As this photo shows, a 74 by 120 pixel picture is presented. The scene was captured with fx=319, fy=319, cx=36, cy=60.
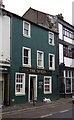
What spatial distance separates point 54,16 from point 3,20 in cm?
1208

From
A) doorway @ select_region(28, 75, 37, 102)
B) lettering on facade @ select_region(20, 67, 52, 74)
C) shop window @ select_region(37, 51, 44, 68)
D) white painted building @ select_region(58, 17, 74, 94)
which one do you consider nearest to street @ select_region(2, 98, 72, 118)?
lettering on facade @ select_region(20, 67, 52, 74)

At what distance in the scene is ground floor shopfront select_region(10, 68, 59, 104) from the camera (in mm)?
27239

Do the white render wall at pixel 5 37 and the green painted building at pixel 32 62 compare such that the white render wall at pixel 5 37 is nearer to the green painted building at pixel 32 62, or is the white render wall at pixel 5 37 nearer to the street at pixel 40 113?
the green painted building at pixel 32 62

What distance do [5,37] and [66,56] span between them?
14.8 metres

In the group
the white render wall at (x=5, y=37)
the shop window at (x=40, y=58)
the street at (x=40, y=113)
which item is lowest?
the street at (x=40, y=113)

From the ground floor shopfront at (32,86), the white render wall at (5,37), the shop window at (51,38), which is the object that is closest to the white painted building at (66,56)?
the shop window at (51,38)

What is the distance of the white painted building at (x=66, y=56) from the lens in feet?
124

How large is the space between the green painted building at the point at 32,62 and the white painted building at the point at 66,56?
2.16 metres

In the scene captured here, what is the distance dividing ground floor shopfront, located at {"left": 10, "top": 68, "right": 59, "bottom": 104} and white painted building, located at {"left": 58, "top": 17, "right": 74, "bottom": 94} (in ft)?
→ 9.23

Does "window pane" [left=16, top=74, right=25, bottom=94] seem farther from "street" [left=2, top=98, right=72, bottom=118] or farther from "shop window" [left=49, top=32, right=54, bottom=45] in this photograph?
"shop window" [left=49, top=32, right=54, bottom=45]

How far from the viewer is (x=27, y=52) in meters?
29.8

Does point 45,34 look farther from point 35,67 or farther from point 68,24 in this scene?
point 68,24

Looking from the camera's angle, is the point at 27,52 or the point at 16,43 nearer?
the point at 16,43

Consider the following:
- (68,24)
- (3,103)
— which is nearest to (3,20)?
(3,103)
